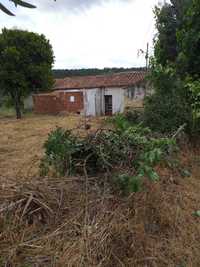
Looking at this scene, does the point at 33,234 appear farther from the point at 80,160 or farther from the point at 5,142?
the point at 5,142

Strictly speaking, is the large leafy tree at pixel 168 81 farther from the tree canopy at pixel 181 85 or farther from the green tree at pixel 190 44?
the green tree at pixel 190 44

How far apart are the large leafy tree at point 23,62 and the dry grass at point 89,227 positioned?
17.4m

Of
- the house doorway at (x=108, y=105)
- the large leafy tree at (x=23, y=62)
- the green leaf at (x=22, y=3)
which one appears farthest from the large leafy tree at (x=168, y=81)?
the house doorway at (x=108, y=105)

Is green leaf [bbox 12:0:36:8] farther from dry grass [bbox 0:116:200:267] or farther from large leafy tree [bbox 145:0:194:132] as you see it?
large leafy tree [bbox 145:0:194:132]

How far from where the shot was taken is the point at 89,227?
2602 mm

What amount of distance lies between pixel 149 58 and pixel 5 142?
5510mm

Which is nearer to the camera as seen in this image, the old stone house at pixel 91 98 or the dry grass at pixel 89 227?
the dry grass at pixel 89 227

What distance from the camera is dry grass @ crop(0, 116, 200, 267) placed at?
2.34 meters

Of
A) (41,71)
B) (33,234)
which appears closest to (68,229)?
(33,234)

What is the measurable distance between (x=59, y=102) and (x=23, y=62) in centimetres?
522

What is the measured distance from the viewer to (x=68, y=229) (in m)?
2.57

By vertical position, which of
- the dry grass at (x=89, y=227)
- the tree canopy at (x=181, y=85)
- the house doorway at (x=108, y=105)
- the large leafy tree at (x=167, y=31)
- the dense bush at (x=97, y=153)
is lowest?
the house doorway at (x=108, y=105)

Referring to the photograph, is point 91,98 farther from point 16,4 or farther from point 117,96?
point 16,4

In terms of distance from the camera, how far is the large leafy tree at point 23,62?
62.7ft
